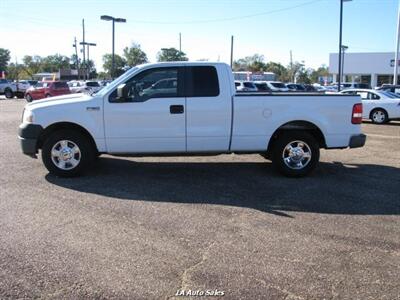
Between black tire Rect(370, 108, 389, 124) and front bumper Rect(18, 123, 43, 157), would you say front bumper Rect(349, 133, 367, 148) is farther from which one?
black tire Rect(370, 108, 389, 124)

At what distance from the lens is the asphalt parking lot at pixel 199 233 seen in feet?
13.1

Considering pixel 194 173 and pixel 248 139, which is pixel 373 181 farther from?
pixel 194 173

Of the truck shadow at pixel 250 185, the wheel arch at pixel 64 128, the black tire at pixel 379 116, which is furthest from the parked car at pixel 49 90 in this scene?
the wheel arch at pixel 64 128

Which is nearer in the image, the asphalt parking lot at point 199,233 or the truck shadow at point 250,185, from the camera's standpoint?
the asphalt parking lot at point 199,233

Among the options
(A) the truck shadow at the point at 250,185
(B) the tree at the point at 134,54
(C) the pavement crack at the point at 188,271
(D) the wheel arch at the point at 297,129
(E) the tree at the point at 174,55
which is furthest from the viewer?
(B) the tree at the point at 134,54

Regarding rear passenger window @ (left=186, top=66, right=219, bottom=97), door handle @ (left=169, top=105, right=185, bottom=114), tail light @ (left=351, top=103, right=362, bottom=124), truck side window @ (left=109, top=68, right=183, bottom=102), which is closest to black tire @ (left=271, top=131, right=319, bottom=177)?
tail light @ (left=351, top=103, right=362, bottom=124)

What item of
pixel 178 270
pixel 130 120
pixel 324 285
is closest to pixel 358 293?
pixel 324 285

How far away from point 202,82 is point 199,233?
128 inches

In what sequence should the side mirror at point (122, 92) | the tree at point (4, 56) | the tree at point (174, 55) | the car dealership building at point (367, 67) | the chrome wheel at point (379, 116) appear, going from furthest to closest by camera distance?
the tree at point (4, 56) < the tree at point (174, 55) < the car dealership building at point (367, 67) < the chrome wheel at point (379, 116) < the side mirror at point (122, 92)

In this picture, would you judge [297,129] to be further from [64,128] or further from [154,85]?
[64,128]

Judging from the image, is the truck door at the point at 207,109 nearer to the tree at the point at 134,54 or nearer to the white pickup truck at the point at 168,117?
the white pickup truck at the point at 168,117

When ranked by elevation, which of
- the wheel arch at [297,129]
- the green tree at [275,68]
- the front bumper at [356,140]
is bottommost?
the front bumper at [356,140]

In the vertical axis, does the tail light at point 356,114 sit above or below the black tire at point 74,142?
above

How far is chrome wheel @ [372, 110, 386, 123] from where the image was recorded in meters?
19.0
